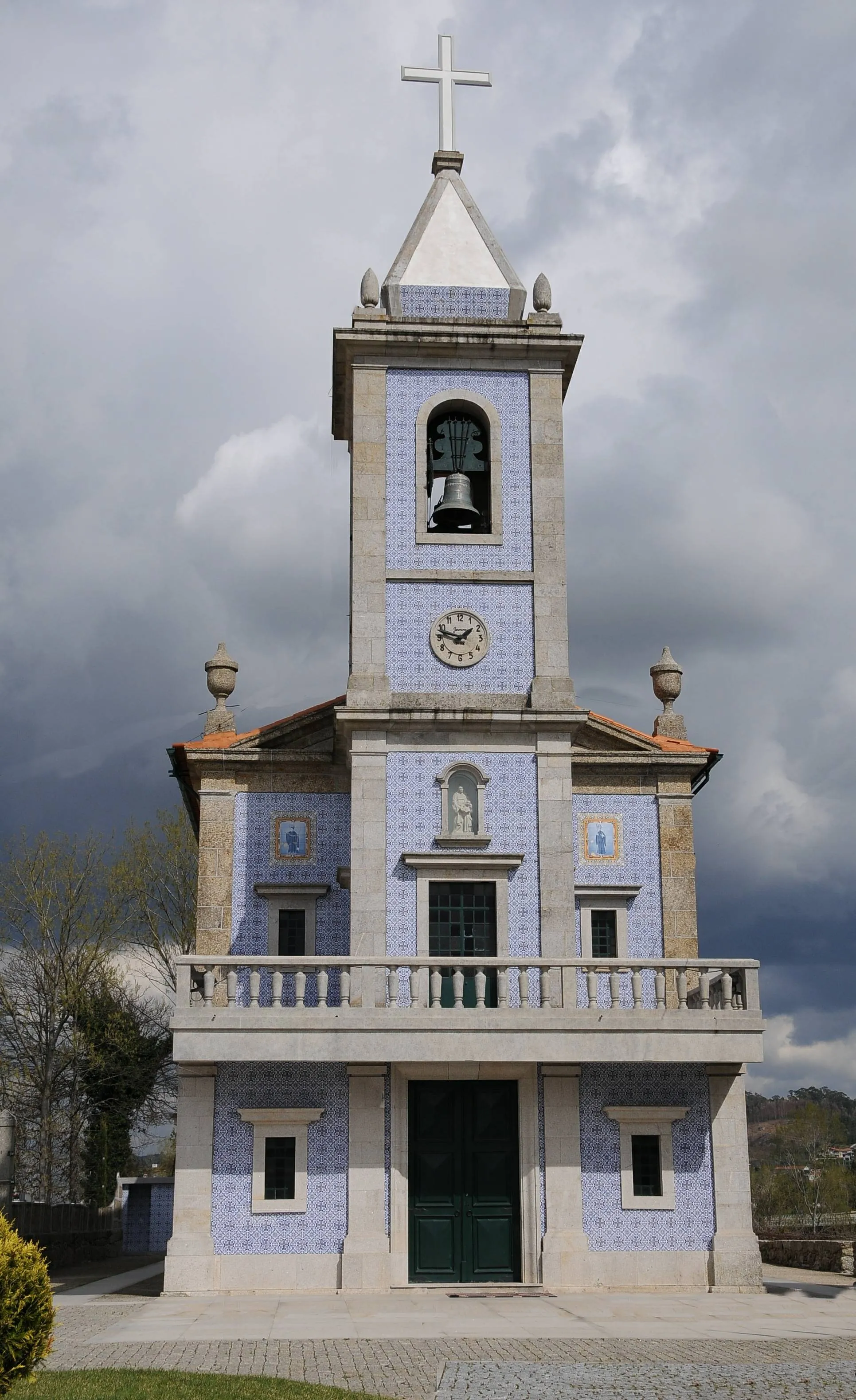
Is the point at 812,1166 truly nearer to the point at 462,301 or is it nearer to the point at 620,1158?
the point at 620,1158

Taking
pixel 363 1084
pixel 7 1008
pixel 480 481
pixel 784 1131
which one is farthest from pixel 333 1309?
pixel 784 1131

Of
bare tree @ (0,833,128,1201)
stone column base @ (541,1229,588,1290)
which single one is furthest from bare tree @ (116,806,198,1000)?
stone column base @ (541,1229,588,1290)

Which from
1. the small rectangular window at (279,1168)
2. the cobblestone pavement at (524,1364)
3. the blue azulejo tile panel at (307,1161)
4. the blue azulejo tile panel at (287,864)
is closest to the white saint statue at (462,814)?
the blue azulejo tile panel at (287,864)

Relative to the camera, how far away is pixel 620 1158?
21266mm

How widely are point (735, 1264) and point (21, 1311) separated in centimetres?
1336

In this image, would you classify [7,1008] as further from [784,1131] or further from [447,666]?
[784,1131]

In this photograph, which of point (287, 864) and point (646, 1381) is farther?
point (287, 864)

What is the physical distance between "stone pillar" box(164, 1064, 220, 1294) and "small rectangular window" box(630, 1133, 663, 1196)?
627cm

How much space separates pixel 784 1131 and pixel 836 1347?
6102 centimetres

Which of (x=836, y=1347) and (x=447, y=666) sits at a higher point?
(x=447, y=666)

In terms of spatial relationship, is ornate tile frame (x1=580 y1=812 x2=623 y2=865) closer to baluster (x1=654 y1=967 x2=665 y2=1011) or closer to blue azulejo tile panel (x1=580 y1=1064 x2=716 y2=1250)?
baluster (x1=654 y1=967 x2=665 y2=1011)

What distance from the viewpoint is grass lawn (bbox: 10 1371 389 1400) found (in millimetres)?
11633

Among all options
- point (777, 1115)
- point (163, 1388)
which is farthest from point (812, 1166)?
point (163, 1388)

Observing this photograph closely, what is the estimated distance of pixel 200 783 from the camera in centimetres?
2436
